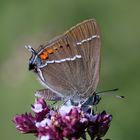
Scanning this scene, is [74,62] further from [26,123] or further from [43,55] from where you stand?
[26,123]

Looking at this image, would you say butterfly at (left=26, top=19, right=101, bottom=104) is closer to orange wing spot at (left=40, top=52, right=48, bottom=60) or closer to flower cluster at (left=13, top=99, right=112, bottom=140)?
orange wing spot at (left=40, top=52, right=48, bottom=60)

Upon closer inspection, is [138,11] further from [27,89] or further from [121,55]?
[27,89]

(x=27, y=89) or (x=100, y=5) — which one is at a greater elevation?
(x=100, y=5)

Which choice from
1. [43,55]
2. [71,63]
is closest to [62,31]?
[71,63]

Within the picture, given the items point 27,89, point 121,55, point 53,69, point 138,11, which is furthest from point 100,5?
point 53,69

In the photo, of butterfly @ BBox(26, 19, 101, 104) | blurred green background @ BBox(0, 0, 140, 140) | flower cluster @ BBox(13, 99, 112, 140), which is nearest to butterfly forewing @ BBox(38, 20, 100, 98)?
butterfly @ BBox(26, 19, 101, 104)

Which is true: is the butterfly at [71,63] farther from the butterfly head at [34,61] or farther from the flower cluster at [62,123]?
the flower cluster at [62,123]

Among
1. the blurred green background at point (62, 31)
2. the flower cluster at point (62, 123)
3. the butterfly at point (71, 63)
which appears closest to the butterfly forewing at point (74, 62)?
the butterfly at point (71, 63)
